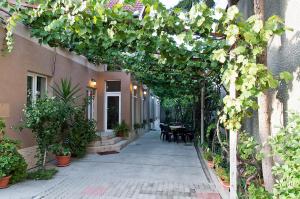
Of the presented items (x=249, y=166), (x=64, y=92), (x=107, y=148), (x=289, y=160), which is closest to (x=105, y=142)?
(x=107, y=148)

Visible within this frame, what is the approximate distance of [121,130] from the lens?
47.7ft

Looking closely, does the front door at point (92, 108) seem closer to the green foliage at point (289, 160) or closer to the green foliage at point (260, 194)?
the green foliage at point (260, 194)

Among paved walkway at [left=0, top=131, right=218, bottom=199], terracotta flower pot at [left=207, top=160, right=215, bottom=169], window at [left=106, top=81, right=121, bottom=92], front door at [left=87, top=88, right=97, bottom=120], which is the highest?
window at [left=106, top=81, right=121, bottom=92]

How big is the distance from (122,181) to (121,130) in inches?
297

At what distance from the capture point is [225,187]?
6.02 metres

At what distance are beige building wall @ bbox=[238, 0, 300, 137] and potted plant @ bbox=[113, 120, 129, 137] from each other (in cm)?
1050

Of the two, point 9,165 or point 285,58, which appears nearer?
point 285,58

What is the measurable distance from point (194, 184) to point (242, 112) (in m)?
3.74

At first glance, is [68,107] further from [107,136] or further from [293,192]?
[293,192]

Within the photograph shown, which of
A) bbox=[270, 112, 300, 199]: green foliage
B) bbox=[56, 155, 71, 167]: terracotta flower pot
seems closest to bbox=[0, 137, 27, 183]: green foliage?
bbox=[56, 155, 71, 167]: terracotta flower pot

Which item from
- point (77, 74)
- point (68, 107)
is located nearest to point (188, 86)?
point (77, 74)

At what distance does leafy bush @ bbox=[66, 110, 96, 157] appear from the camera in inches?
381

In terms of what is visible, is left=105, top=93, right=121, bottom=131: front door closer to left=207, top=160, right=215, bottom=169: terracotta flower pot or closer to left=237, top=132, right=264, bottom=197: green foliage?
left=207, top=160, right=215, bottom=169: terracotta flower pot

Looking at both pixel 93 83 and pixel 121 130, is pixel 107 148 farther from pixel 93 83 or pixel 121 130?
pixel 93 83
